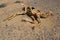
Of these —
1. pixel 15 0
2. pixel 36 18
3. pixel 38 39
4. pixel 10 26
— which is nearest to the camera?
pixel 38 39

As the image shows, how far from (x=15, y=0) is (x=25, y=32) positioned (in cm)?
275

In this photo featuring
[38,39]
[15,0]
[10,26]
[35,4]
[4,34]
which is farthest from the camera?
[15,0]

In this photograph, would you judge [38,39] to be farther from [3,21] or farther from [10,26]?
[3,21]

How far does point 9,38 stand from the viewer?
3.65 metres

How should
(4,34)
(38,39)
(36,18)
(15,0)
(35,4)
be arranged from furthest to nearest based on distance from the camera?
(15,0), (35,4), (36,18), (4,34), (38,39)

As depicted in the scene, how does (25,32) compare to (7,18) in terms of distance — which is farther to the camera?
(7,18)

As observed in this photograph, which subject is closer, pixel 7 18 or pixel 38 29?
pixel 38 29

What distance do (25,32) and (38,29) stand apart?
1.11ft

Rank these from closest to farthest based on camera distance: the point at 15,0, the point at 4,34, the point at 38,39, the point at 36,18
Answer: the point at 38,39 < the point at 4,34 < the point at 36,18 < the point at 15,0

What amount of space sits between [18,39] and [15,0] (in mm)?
3028

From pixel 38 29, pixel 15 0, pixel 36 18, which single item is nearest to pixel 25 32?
pixel 38 29

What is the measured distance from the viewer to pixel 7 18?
4.51 meters

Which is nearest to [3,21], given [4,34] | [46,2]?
[4,34]

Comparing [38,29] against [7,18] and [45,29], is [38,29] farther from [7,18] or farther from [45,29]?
[7,18]
